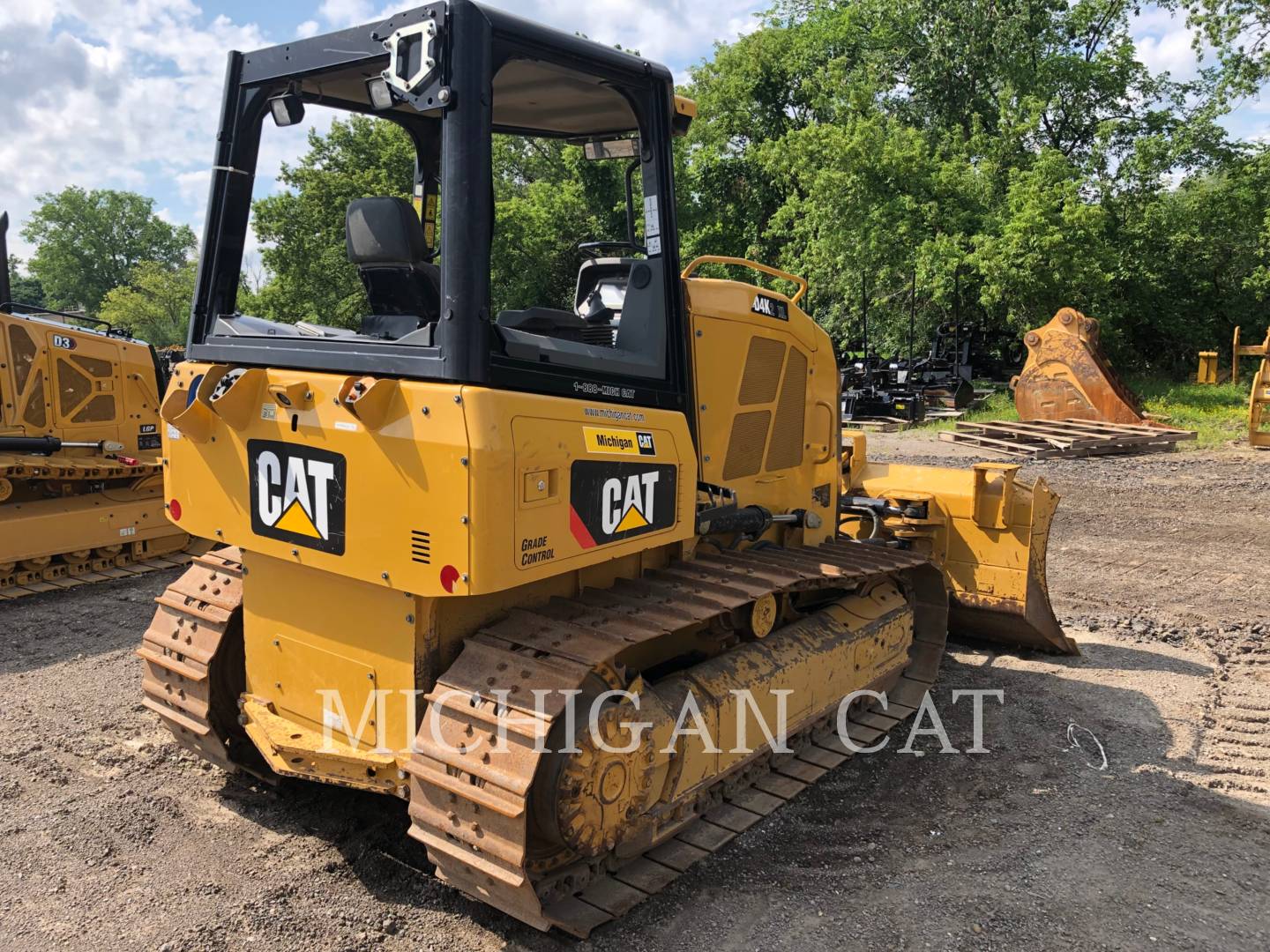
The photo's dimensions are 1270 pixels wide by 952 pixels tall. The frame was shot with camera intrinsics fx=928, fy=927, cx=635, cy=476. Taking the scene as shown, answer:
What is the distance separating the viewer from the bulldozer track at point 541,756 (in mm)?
2832

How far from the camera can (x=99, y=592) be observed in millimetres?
7883

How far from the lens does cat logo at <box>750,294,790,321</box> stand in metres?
4.39

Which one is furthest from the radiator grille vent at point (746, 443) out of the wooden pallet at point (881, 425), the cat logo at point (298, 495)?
the wooden pallet at point (881, 425)

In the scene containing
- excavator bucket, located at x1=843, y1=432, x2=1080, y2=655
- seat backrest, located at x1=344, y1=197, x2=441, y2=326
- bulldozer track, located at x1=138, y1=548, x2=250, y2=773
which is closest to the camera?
seat backrest, located at x1=344, y1=197, x2=441, y2=326

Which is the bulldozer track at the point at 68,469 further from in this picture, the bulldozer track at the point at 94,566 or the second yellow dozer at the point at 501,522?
the second yellow dozer at the point at 501,522

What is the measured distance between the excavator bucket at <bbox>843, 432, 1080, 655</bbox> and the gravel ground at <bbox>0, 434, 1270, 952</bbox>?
261 millimetres

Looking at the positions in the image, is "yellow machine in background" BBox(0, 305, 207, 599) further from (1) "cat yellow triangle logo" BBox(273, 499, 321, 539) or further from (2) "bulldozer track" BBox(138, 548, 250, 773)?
(1) "cat yellow triangle logo" BBox(273, 499, 321, 539)

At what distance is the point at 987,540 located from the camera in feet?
20.0

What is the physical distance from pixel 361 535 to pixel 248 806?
72.2 inches

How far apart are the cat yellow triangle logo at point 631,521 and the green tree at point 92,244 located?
7436cm

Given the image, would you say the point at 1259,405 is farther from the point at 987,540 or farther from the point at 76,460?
the point at 76,460

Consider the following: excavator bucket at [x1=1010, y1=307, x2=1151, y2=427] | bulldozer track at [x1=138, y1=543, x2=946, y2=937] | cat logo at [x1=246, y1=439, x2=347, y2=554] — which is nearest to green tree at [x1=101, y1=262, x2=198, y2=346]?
excavator bucket at [x1=1010, y1=307, x2=1151, y2=427]

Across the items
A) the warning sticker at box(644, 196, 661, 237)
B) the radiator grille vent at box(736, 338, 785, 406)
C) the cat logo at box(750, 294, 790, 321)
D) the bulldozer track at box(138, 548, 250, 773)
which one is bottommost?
the bulldozer track at box(138, 548, 250, 773)

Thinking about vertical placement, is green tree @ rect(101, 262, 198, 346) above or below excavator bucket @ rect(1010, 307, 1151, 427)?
above
